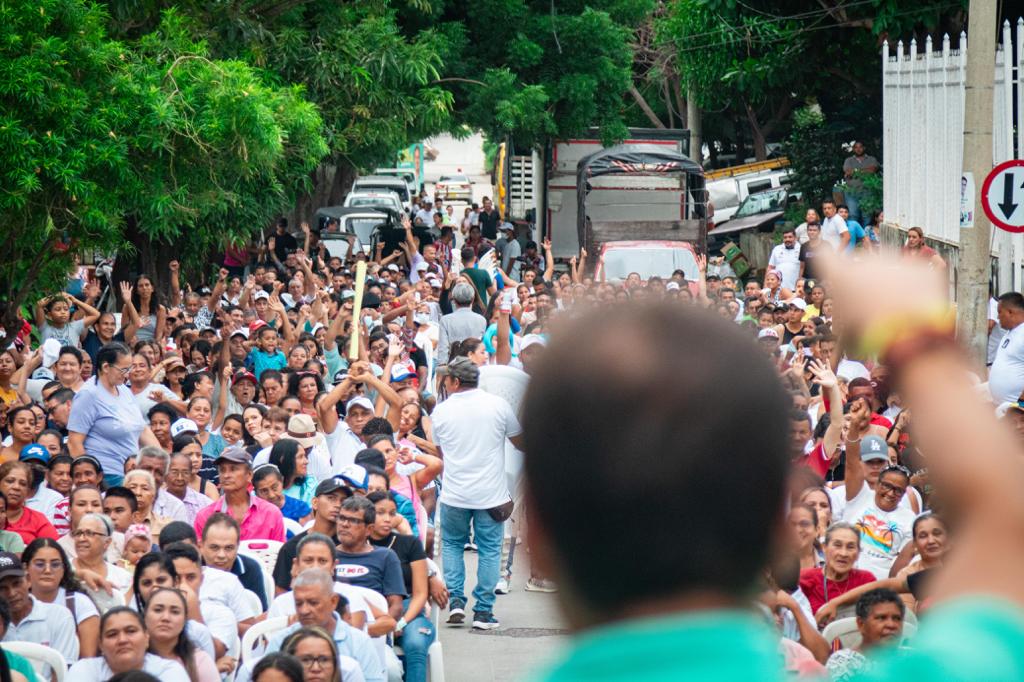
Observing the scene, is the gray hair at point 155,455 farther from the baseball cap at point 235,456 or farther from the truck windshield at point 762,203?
the truck windshield at point 762,203

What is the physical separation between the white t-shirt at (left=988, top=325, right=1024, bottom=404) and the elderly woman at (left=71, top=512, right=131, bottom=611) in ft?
22.0

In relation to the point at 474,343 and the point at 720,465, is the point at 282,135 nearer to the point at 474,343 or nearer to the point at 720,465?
the point at 474,343

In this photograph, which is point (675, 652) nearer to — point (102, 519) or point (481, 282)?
point (102, 519)

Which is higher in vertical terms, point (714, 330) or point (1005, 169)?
point (714, 330)

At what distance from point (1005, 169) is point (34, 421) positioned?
24.6ft

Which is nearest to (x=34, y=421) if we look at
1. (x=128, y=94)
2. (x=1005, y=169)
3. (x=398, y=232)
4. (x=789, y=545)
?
(x=128, y=94)

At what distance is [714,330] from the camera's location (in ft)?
3.58

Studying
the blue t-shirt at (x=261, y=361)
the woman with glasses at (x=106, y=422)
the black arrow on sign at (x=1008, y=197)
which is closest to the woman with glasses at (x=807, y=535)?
the black arrow on sign at (x=1008, y=197)


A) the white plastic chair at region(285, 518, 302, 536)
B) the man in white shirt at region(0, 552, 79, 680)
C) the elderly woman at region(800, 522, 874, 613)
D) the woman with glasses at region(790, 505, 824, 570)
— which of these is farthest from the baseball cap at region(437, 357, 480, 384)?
the man in white shirt at region(0, 552, 79, 680)

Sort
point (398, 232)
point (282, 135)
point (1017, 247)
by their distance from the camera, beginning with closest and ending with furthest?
1. point (282, 135)
2. point (1017, 247)
3. point (398, 232)

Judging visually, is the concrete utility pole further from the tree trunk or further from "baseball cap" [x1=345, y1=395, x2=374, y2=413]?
the tree trunk

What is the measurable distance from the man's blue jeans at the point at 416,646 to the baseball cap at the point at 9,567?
220cm

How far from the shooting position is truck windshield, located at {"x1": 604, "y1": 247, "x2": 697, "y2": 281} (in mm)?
22797

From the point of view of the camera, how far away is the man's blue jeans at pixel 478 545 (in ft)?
34.0
